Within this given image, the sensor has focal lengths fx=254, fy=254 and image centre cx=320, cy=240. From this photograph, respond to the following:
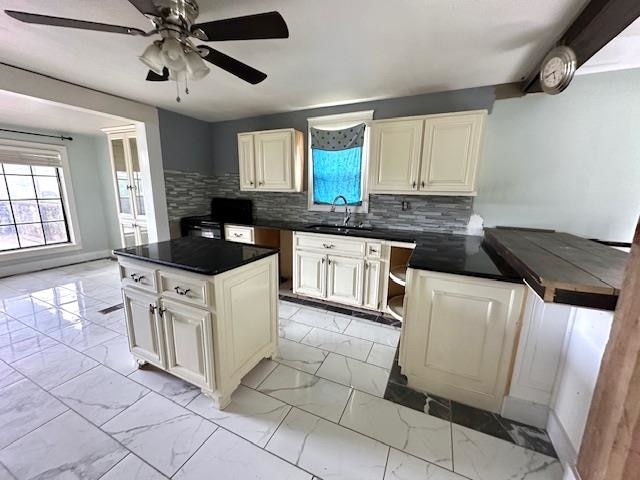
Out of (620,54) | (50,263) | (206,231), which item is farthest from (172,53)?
(50,263)

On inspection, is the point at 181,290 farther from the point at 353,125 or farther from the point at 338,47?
the point at 353,125

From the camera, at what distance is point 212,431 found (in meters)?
1.42

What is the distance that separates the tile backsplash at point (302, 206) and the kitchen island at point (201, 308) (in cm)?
169

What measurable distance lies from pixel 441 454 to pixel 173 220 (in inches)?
149

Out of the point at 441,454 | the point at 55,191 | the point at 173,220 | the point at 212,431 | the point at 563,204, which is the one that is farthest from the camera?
the point at 55,191

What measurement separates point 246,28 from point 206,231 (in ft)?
8.80

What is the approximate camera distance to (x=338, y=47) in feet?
5.96

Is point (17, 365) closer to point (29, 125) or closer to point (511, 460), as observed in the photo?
point (511, 460)

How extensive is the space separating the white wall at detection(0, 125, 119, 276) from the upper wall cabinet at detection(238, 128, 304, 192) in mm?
3235

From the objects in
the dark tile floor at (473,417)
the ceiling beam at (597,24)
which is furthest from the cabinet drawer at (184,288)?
the ceiling beam at (597,24)

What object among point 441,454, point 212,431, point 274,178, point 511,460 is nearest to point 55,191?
point 274,178

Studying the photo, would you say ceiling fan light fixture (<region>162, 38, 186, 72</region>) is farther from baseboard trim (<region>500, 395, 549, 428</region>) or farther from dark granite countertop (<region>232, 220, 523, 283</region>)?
baseboard trim (<region>500, 395, 549, 428</region>)

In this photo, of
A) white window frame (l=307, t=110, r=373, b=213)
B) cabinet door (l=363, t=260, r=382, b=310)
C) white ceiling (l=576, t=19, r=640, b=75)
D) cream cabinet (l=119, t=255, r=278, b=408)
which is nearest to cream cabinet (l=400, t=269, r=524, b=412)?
cabinet door (l=363, t=260, r=382, b=310)

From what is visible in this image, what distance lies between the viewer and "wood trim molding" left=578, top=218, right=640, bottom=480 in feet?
2.54
